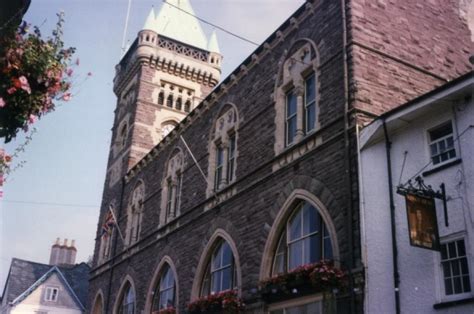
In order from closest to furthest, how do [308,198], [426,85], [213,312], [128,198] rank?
[308,198], [426,85], [213,312], [128,198]

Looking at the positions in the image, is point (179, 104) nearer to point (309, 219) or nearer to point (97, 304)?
point (97, 304)

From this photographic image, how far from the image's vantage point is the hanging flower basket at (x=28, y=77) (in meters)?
6.09

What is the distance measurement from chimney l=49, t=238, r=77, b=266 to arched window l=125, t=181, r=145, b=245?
2355cm

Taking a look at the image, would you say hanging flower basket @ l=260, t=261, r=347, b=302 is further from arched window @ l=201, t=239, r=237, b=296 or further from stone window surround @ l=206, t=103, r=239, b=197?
stone window surround @ l=206, t=103, r=239, b=197

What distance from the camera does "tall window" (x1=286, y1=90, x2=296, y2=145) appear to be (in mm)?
16688

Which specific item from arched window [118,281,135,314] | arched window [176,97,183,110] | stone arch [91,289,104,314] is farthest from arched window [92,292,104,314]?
arched window [176,97,183,110]

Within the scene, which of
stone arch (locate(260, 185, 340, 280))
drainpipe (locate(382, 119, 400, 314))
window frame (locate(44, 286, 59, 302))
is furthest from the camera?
window frame (locate(44, 286, 59, 302))

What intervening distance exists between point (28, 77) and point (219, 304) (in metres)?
12.0

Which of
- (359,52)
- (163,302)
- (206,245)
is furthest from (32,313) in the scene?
(359,52)

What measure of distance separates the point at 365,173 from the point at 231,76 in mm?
9050

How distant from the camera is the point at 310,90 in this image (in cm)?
1645

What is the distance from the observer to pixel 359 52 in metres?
14.8

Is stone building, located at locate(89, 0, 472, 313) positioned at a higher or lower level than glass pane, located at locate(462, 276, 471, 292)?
higher

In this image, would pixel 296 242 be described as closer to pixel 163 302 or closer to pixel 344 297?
pixel 344 297
